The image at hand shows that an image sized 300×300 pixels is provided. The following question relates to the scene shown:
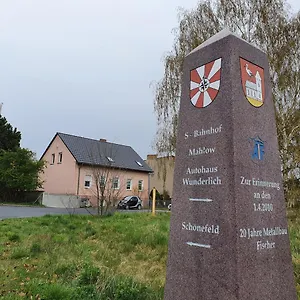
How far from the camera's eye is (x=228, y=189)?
2.51 metres

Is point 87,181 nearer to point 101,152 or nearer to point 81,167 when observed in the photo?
point 81,167

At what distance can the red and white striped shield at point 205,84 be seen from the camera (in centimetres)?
288

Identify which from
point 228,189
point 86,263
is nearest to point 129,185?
point 86,263

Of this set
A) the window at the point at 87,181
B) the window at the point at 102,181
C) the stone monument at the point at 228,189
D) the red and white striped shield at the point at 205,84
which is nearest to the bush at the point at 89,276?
the stone monument at the point at 228,189

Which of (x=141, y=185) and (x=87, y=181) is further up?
(x=141, y=185)

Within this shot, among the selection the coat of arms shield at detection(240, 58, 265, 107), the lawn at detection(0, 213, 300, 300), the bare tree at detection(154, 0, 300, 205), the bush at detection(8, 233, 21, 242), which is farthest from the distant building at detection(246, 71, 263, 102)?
the bare tree at detection(154, 0, 300, 205)

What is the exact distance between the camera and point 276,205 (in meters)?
2.82

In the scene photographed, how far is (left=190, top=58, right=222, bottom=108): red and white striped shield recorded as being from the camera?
288 centimetres

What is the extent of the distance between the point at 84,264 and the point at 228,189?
3.12 metres

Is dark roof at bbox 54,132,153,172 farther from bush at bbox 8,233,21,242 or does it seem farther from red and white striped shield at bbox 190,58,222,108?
red and white striped shield at bbox 190,58,222,108

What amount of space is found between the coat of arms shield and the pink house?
22300 millimetres

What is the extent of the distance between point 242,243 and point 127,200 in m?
25.1

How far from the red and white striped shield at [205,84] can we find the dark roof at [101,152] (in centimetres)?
2359

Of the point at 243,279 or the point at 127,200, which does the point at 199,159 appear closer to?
the point at 243,279
